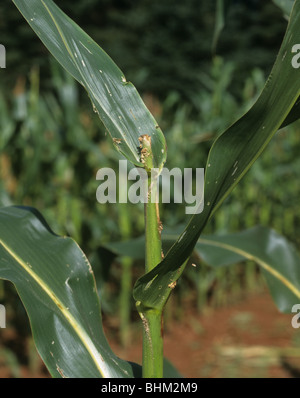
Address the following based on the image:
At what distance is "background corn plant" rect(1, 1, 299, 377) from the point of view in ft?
1.55

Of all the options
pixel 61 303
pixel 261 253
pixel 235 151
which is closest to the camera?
pixel 235 151

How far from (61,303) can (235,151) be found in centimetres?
26

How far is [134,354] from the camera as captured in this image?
1951mm

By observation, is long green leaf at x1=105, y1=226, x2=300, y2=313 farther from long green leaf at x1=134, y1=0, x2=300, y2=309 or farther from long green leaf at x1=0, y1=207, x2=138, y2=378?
long green leaf at x1=134, y1=0, x2=300, y2=309

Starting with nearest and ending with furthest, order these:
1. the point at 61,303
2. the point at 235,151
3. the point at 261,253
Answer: the point at 235,151
the point at 61,303
the point at 261,253

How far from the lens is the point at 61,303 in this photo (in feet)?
2.04

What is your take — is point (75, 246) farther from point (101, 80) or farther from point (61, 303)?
point (101, 80)

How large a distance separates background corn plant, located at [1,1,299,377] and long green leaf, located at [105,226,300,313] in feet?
0.86

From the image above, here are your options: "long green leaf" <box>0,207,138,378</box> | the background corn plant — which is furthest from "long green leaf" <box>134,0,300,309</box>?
"long green leaf" <box>0,207,138,378</box>

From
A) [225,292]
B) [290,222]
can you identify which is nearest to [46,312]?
[225,292]

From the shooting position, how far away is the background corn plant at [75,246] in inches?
18.6

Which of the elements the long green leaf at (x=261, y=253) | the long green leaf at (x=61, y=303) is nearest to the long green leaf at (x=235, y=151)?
the long green leaf at (x=61, y=303)

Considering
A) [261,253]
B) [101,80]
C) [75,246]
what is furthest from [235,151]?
[261,253]

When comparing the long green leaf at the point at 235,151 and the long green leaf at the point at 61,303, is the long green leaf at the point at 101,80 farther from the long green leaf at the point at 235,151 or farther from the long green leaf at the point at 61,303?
the long green leaf at the point at 61,303
